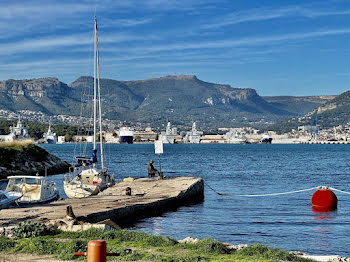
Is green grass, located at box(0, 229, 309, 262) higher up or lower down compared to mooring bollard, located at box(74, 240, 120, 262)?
lower down

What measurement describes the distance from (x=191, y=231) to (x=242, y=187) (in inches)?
895

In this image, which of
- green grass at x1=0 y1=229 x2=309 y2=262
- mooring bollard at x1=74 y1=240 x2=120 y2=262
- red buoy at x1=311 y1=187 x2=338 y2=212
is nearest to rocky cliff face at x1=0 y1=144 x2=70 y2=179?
red buoy at x1=311 y1=187 x2=338 y2=212

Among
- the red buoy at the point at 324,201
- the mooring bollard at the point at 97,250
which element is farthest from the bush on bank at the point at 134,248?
the red buoy at the point at 324,201

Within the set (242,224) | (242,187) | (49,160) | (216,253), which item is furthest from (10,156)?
(216,253)

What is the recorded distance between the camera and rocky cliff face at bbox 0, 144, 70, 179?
163ft

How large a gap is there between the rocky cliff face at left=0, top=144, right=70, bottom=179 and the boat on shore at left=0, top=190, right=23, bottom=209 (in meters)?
22.4

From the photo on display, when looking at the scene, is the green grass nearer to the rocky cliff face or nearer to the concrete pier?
the concrete pier

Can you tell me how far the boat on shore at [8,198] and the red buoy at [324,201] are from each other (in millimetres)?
15275

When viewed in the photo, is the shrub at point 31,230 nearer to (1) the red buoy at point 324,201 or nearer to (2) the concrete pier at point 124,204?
(2) the concrete pier at point 124,204

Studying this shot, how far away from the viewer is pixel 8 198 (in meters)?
24.2

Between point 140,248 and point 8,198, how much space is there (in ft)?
38.0

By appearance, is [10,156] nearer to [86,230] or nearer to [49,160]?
[49,160]

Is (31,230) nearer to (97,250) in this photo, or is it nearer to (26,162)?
(97,250)

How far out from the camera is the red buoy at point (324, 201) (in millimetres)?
29703
